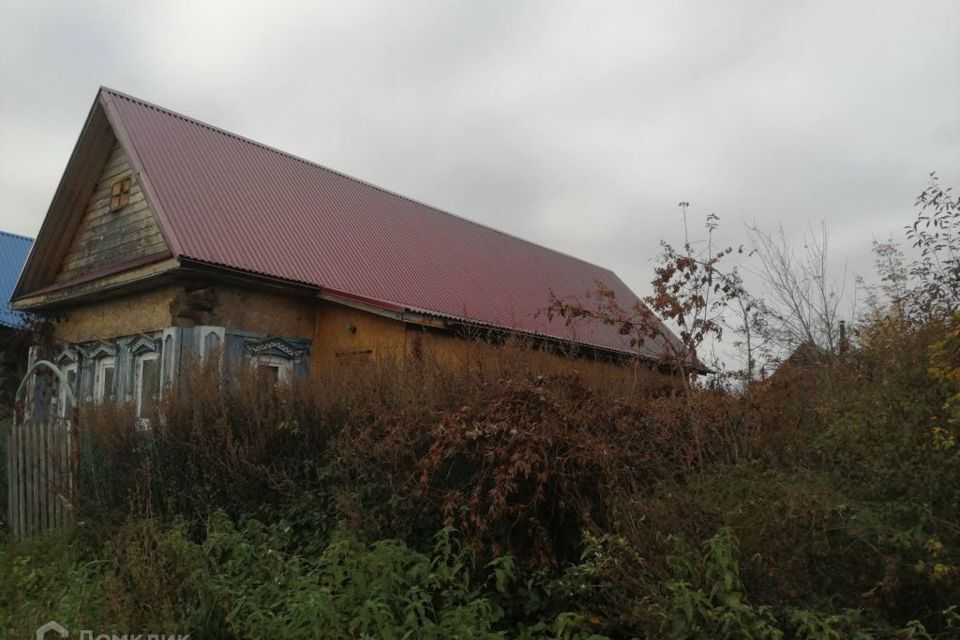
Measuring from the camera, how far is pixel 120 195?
13695mm

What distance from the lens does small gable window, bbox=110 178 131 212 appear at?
13.5m

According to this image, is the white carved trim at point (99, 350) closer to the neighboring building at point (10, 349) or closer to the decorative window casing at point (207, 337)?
the neighboring building at point (10, 349)

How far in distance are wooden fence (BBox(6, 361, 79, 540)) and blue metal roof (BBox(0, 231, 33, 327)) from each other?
1260 centimetres

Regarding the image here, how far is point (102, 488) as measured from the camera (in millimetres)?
7281

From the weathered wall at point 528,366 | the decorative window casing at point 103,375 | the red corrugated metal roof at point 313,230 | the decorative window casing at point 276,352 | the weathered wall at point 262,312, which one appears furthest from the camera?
the decorative window casing at point 103,375

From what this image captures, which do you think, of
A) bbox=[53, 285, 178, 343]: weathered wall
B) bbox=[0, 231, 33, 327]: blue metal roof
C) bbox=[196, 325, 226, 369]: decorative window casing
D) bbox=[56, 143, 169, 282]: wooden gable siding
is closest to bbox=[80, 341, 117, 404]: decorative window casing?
bbox=[53, 285, 178, 343]: weathered wall

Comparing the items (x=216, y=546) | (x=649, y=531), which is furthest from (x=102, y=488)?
(x=649, y=531)

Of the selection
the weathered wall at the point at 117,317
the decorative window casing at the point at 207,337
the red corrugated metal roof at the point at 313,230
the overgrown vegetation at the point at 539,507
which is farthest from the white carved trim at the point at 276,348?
the overgrown vegetation at the point at 539,507

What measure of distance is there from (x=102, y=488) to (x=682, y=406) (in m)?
5.68

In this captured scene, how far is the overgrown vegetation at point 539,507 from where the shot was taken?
384 cm

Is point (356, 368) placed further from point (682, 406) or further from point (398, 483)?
point (682, 406)

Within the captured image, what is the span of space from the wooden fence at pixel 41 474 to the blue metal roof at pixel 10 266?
12602mm

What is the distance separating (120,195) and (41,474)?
744cm

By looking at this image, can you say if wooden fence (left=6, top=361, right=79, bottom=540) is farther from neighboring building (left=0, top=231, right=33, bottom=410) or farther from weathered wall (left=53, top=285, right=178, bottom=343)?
neighboring building (left=0, top=231, right=33, bottom=410)
